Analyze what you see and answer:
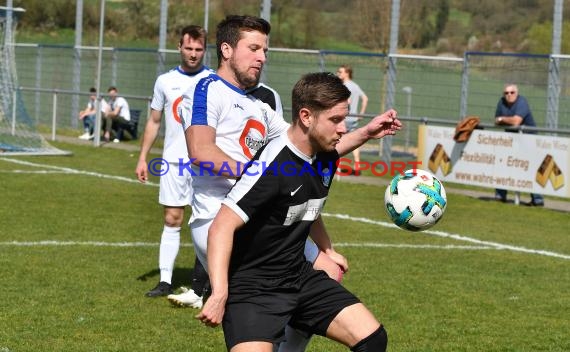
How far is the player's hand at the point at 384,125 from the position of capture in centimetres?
518

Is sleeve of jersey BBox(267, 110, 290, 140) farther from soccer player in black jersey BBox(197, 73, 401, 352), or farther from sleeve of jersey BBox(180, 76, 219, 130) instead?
soccer player in black jersey BBox(197, 73, 401, 352)

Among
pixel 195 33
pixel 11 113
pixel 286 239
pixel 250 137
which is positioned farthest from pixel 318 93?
pixel 11 113

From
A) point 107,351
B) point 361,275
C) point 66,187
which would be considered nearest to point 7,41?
point 66,187

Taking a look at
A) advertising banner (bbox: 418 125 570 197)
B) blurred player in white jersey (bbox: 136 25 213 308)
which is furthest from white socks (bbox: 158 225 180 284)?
advertising banner (bbox: 418 125 570 197)

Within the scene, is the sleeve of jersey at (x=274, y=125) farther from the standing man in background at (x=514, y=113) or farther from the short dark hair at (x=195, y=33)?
the standing man in background at (x=514, y=113)

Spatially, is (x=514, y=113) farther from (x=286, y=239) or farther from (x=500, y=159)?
(x=286, y=239)

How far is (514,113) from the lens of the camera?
627 inches

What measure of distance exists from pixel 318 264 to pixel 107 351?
6.09 ft

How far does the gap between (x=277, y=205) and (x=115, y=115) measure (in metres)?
22.4

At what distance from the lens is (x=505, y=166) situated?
15805 millimetres

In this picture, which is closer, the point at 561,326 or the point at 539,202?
the point at 561,326

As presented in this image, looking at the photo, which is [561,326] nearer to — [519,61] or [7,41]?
[519,61]

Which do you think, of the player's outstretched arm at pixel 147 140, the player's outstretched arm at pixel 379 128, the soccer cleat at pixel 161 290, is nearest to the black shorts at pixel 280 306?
the player's outstretched arm at pixel 379 128

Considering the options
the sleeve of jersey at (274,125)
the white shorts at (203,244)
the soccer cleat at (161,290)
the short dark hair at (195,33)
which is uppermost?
the short dark hair at (195,33)
